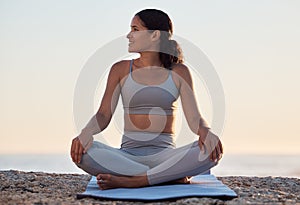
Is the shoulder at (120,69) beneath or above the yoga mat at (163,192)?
above

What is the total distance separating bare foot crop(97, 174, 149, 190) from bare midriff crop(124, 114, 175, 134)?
1.37 ft

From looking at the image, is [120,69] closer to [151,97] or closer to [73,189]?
[151,97]

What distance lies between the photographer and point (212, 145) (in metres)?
3.55

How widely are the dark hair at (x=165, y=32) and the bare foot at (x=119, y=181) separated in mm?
862

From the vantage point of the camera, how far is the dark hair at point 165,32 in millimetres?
4000

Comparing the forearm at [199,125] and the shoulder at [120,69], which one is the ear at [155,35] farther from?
the forearm at [199,125]

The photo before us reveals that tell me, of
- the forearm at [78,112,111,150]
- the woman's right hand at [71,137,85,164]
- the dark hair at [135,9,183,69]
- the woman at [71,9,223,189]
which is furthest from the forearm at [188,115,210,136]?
the woman's right hand at [71,137,85,164]

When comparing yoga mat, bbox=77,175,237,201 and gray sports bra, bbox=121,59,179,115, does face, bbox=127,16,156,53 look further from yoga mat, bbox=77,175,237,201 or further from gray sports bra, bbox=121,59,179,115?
yoga mat, bbox=77,175,237,201

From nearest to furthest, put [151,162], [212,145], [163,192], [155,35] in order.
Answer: [163,192] → [212,145] → [151,162] → [155,35]

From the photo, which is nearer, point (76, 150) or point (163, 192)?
point (163, 192)

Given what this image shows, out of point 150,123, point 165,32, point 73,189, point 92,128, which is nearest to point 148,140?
point 150,123

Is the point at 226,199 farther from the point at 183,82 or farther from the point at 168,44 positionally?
the point at 168,44

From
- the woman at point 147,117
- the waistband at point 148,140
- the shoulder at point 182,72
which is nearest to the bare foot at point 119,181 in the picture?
the woman at point 147,117

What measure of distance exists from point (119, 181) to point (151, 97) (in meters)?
0.66
